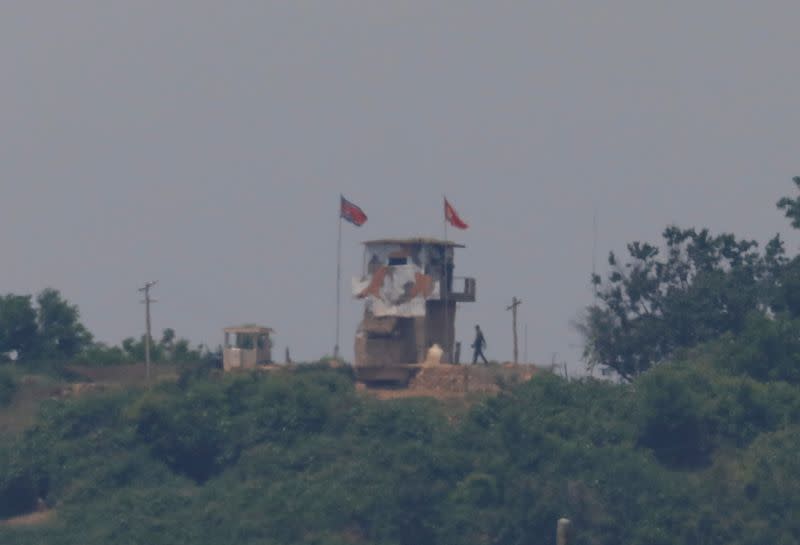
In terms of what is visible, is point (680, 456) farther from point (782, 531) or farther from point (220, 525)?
point (220, 525)

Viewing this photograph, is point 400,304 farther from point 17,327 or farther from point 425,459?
point 17,327

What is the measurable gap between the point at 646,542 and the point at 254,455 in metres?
11.6

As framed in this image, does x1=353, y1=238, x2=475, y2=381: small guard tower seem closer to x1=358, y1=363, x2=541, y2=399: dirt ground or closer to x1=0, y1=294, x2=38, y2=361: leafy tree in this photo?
x1=358, y1=363, x2=541, y2=399: dirt ground

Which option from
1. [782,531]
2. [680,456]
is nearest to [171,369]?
[680,456]

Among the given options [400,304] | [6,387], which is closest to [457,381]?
[400,304]

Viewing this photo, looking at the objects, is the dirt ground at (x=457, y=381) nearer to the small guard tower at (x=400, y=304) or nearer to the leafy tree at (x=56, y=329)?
the small guard tower at (x=400, y=304)

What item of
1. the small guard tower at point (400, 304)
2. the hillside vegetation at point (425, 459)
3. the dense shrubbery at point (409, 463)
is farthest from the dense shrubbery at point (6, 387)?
the small guard tower at point (400, 304)

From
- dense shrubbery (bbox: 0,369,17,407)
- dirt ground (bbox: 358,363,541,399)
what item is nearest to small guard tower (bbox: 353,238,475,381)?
dirt ground (bbox: 358,363,541,399)

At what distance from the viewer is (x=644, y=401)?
54.3m

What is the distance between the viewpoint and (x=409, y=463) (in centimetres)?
5119

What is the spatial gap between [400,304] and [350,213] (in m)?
3.31

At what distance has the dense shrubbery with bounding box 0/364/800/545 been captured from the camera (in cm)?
4972

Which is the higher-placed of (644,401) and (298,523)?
(644,401)

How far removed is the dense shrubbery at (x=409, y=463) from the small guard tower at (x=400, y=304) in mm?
2527
